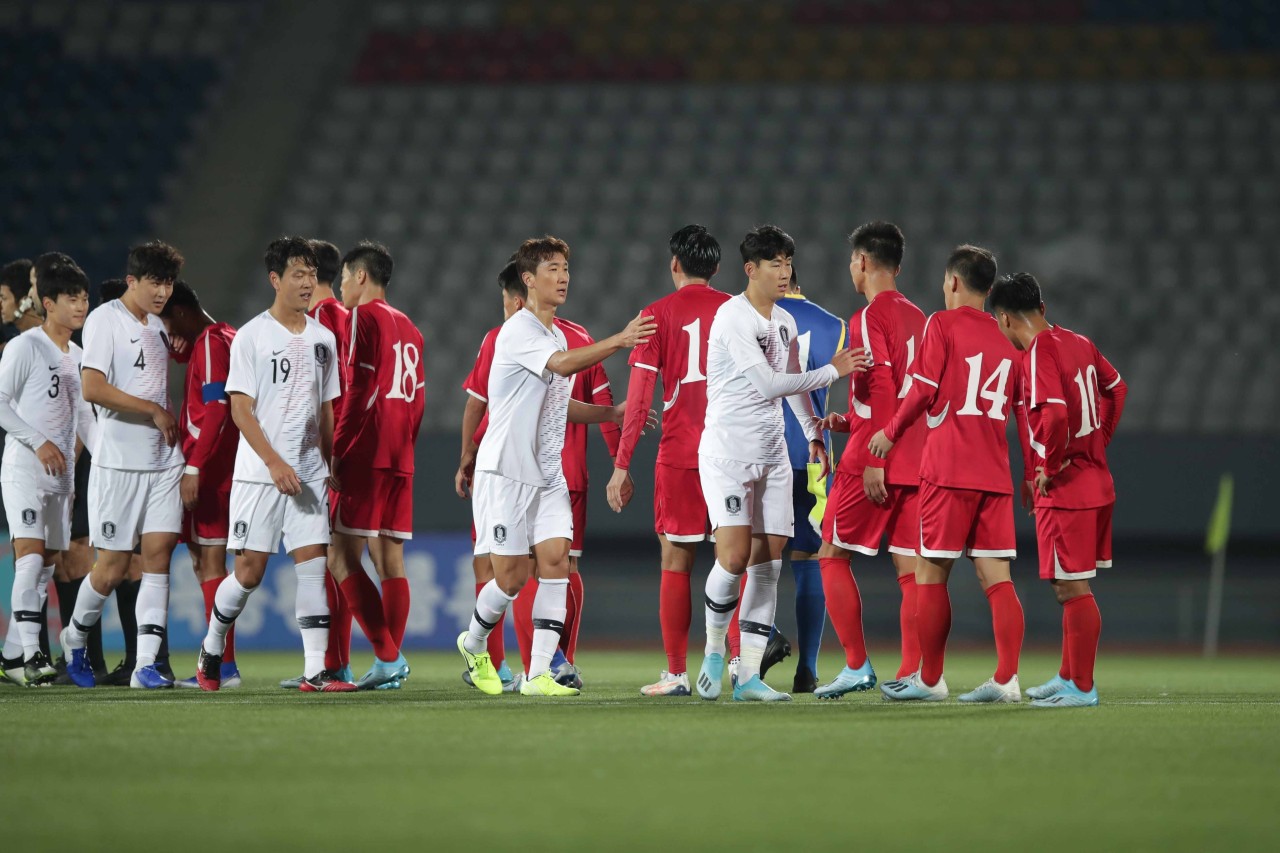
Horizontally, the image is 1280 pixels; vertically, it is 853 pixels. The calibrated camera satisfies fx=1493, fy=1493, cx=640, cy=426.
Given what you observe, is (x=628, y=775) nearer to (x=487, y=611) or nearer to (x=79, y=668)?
(x=487, y=611)

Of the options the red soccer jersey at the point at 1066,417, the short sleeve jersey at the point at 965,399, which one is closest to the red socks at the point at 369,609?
the short sleeve jersey at the point at 965,399

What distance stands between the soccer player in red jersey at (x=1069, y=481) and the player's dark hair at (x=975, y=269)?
0.16 m

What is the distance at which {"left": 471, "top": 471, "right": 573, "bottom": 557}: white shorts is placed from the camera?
7.07 meters

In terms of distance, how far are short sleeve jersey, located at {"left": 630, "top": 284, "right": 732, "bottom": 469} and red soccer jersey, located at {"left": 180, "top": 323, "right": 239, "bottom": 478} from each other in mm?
2154

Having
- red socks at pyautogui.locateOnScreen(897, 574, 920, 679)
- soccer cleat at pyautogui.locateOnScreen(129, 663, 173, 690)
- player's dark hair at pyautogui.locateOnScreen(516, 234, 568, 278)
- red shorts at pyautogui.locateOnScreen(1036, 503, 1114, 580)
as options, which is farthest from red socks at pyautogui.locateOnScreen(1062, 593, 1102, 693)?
soccer cleat at pyautogui.locateOnScreen(129, 663, 173, 690)

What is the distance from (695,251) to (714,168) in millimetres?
12723

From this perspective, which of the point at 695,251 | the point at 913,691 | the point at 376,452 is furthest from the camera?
the point at 376,452

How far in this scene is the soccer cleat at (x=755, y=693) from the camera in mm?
6926

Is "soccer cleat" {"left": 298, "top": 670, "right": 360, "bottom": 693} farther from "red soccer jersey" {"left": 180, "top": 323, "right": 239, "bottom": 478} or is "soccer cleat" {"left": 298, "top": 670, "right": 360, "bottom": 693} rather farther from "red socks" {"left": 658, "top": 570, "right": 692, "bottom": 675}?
"red socks" {"left": 658, "top": 570, "right": 692, "bottom": 675}

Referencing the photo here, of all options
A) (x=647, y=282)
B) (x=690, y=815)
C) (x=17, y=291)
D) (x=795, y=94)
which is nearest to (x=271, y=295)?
(x=647, y=282)

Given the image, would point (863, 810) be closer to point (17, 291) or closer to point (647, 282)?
point (17, 291)

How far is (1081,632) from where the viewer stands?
6746 millimetres

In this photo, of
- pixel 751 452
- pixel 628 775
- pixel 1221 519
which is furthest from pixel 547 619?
pixel 1221 519

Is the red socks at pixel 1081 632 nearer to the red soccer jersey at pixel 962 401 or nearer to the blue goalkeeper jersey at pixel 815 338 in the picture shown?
the red soccer jersey at pixel 962 401
